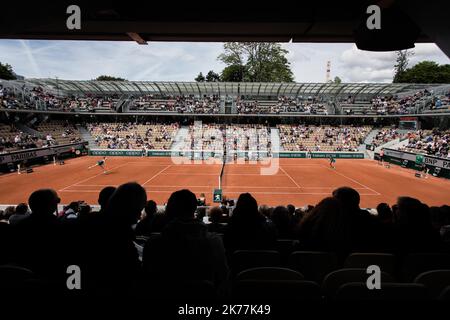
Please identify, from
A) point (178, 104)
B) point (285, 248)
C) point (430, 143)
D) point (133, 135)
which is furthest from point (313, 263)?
point (178, 104)

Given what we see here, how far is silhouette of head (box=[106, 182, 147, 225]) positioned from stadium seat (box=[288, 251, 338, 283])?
2034 millimetres

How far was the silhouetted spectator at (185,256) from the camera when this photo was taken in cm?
260

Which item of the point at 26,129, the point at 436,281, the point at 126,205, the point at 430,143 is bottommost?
the point at 436,281

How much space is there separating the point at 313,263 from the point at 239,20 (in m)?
3.52

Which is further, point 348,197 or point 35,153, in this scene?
point 35,153

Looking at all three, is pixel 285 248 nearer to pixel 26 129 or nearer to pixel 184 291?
pixel 184 291

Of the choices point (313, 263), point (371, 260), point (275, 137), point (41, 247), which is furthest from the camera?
point (275, 137)

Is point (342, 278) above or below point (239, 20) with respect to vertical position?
below

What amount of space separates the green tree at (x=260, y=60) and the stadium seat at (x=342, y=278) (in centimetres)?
5889

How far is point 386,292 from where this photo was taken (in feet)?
7.46

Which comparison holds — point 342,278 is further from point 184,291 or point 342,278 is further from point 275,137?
point 275,137

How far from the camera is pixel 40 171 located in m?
27.9

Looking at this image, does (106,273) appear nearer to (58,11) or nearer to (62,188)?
(58,11)

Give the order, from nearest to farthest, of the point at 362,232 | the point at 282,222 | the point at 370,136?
the point at 362,232, the point at 282,222, the point at 370,136
